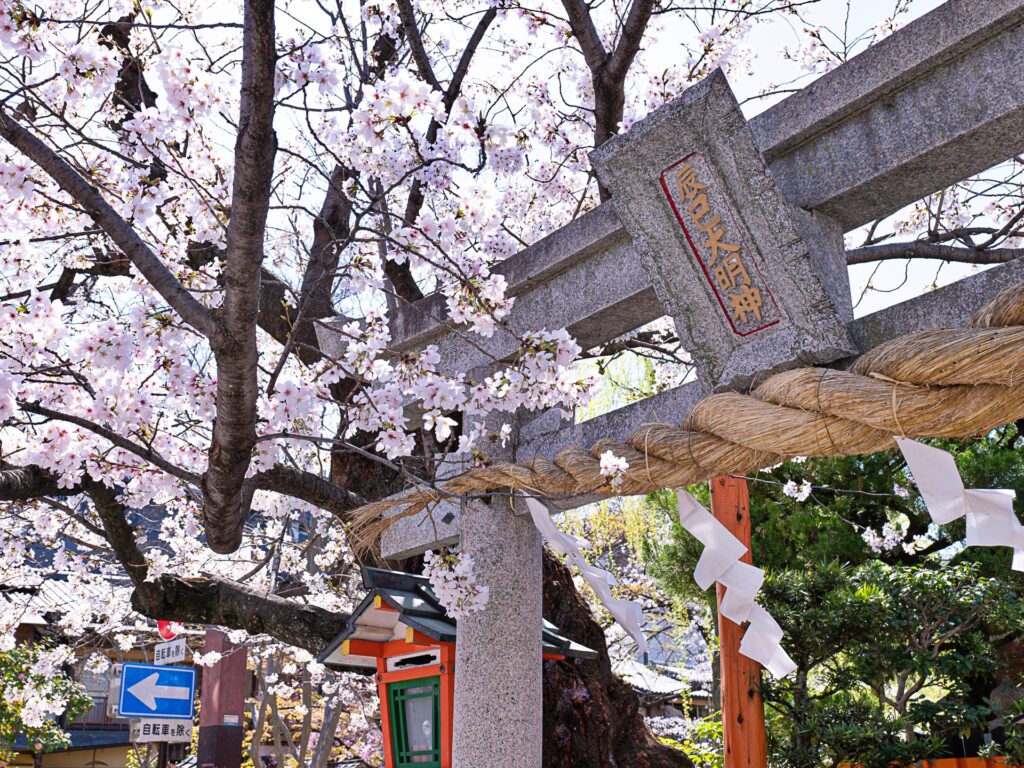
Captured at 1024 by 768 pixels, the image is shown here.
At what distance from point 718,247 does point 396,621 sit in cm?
248

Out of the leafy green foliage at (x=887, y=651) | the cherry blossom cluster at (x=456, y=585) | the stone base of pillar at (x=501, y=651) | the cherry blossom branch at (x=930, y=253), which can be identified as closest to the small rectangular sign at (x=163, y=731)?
the stone base of pillar at (x=501, y=651)

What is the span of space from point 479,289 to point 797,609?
137 inches

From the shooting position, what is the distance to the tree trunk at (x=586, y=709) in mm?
4535

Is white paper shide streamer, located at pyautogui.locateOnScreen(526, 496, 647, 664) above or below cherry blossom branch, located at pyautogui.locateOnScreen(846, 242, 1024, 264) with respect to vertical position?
below

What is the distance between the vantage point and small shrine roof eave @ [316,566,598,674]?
3.72 m

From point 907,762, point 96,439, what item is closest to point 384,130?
point 96,439

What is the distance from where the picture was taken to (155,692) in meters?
5.47

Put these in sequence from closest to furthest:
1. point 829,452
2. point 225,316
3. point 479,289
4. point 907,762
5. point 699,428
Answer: point 829,452
point 699,428
point 225,316
point 479,289
point 907,762

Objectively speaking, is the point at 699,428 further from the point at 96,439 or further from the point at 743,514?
the point at 743,514

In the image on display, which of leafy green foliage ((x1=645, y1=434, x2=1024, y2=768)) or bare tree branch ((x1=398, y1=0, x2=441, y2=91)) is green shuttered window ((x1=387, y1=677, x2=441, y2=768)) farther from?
bare tree branch ((x1=398, y1=0, x2=441, y2=91))

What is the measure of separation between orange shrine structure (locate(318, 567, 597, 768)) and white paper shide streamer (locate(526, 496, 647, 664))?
0.67 metres

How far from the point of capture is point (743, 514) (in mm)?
5410

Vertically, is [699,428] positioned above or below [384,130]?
below

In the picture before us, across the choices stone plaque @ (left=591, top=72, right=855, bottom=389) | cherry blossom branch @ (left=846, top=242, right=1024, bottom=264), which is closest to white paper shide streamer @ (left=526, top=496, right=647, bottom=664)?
stone plaque @ (left=591, top=72, right=855, bottom=389)
